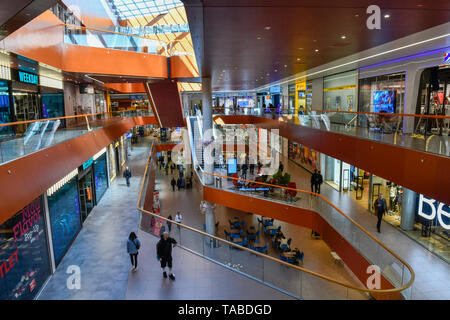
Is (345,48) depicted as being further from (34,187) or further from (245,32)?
(34,187)

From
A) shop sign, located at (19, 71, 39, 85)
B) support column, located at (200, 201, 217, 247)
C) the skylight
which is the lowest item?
support column, located at (200, 201, 217, 247)

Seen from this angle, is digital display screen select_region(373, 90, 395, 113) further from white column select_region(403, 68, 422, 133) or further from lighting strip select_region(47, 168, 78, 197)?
lighting strip select_region(47, 168, 78, 197)

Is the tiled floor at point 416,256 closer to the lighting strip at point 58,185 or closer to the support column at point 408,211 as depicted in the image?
the support column at point 408,211

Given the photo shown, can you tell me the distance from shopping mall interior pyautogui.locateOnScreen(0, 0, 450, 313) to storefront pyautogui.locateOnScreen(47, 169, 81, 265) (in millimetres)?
85

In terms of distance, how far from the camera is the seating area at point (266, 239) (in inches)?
555

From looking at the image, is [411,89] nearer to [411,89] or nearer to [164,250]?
[411,89]

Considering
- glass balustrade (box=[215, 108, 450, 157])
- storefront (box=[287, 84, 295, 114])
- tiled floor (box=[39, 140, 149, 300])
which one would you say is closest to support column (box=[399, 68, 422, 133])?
glass balustrade (box=[215, 108, 450, 157])

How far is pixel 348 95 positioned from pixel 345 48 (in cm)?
905

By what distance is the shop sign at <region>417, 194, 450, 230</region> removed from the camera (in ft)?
35.5

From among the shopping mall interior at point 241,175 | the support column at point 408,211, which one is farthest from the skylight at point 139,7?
the support column at point 408,211

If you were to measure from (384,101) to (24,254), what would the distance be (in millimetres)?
15873

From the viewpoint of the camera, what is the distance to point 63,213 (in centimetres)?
1145

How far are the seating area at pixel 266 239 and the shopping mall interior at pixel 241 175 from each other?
11 centimetres

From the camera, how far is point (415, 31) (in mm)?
8461
